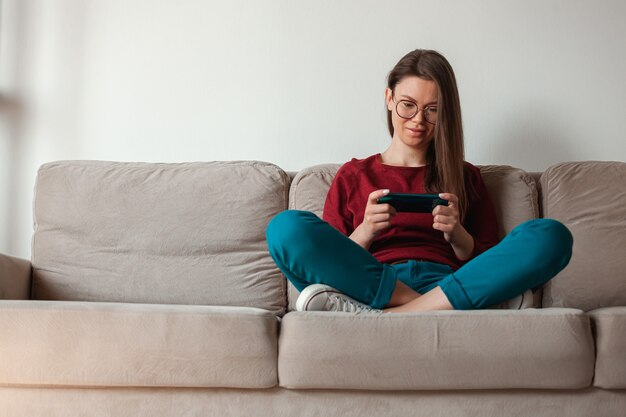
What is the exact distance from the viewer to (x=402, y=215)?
234 centimetres

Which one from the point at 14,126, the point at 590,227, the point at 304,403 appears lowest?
the point at 304,403

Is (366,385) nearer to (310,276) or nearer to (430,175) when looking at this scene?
(310,276)

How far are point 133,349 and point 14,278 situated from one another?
70 centimetres

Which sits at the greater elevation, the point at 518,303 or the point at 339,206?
the point at 339,206

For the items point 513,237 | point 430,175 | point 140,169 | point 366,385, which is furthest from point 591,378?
point 140,169

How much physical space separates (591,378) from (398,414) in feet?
1.42

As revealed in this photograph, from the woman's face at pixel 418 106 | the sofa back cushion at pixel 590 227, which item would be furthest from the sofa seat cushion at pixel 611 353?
the woman's face at pixel 418 106

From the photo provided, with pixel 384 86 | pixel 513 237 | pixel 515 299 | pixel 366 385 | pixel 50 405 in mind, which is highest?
pixel 384 86

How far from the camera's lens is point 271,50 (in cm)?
283

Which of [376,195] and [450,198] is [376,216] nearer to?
[376,195]

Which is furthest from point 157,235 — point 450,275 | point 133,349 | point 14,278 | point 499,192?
point 499,192

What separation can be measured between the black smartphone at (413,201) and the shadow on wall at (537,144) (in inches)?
32.7

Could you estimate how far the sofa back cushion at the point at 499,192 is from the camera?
247 centimetres

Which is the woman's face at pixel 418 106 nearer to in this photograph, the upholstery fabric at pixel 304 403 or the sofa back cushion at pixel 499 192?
the sofa back cushion at pixel 499 192
